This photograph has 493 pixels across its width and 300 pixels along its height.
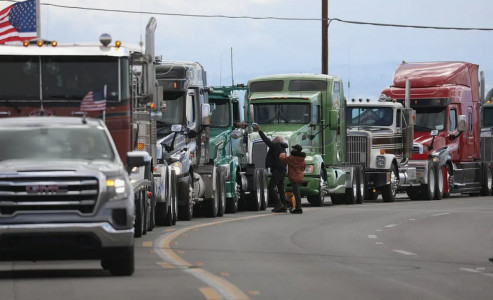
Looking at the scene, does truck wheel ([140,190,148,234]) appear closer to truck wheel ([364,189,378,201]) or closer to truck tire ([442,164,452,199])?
truck wheel ([364,189,378,201])

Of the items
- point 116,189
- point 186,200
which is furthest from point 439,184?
point 116,189

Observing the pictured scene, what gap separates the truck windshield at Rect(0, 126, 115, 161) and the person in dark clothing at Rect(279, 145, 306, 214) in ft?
52.7

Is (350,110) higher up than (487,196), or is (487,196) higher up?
(350,110)

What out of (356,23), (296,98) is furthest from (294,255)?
(356,23)

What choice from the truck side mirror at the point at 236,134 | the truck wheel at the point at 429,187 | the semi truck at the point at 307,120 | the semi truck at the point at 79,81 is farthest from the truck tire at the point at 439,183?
the semi truck at the point at 79,81

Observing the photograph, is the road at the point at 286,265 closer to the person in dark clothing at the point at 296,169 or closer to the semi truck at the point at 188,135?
the semi truck at the point at 188,135

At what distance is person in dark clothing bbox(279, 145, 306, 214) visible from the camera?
31688 mm

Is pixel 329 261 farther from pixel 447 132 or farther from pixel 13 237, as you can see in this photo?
pixel 447 132

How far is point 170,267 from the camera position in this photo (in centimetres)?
1595

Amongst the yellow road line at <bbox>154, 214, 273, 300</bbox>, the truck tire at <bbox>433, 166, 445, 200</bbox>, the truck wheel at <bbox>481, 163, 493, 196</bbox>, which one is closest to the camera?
the yellow road line at <bbox>154, 214, 273, 300</bbox>

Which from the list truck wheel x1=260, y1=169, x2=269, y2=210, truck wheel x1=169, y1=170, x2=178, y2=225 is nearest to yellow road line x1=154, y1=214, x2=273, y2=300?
truck wheel x1=169, y1=170, x2=178, y2=225

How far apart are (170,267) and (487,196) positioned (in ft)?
109

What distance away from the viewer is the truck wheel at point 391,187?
133ft

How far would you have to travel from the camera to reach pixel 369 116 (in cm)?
4134
